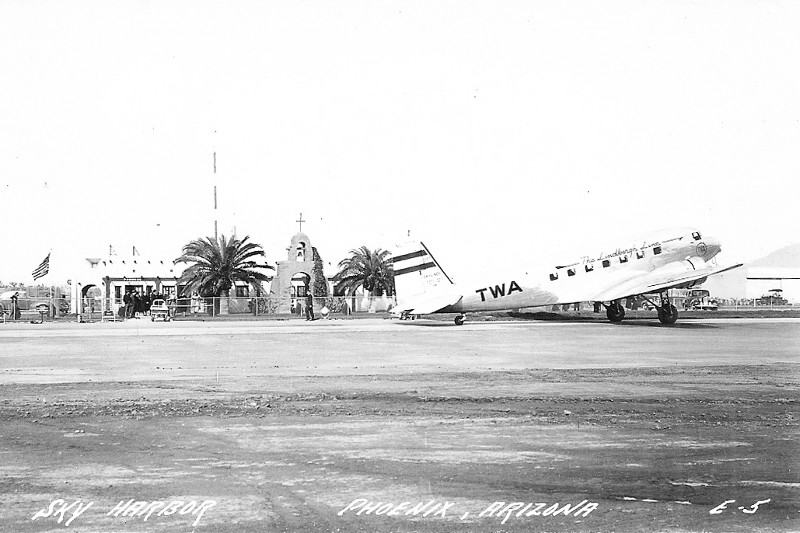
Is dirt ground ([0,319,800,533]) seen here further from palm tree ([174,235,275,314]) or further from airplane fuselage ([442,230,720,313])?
palm tree ([174,235,275,314])

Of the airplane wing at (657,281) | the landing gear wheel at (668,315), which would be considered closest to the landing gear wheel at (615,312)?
the airplane wing at (657,281)

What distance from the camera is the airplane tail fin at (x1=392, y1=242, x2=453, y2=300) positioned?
36156 millimetres

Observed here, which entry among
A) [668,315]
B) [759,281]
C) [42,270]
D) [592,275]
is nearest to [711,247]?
[668,315]

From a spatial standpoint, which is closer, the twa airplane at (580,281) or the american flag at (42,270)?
the twa airplane at (580,281)

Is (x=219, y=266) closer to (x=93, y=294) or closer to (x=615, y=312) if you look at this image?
(x=93, y=294)

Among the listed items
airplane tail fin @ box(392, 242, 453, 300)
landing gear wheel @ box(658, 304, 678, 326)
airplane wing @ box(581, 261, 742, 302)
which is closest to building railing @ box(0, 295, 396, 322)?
airplane tail fin @ box(392, 242, 453, 300)

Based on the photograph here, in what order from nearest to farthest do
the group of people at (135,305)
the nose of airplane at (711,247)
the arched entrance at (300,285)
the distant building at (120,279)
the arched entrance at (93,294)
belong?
the nose of airplane at (711,247)
the group of people at (135,305)
the arched entrance at (93,294)
the distant building at (120,279)
the arched entrance at (300,285)

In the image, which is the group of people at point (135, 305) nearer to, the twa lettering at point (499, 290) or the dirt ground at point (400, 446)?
the twa lettering at point (499, 290)

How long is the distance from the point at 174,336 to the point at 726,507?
1009 inches

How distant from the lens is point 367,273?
77.9 meters

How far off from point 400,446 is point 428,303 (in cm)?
2660

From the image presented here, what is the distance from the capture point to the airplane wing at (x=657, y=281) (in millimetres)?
36156

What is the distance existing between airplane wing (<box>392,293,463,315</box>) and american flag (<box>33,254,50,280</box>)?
5142 cm

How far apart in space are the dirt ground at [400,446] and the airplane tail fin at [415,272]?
17.4m
